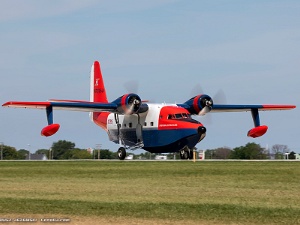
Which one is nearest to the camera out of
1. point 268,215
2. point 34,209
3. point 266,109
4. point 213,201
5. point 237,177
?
point 268,215

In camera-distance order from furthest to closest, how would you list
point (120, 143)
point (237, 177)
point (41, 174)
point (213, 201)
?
1. point (120, 143)
2. point (41, 174)
3. point (237, 177)
4. point (213, 201)

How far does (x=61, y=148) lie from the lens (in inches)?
4126

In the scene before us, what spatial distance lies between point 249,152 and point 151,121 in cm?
4145

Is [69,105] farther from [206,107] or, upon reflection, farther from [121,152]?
[206,107]

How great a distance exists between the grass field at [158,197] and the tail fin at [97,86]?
29.2 metres

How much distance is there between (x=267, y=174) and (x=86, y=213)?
17996 mm

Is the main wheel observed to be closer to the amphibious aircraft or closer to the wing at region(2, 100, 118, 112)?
the amphibious aircraft

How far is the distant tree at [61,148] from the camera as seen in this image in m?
101

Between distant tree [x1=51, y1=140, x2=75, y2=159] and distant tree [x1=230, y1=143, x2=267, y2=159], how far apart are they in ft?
78.2

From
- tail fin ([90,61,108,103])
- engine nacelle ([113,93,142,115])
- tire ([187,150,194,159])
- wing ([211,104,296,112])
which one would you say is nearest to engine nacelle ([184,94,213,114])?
tire ([187,150,194,159])

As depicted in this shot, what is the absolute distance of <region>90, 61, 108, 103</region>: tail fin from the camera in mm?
67438

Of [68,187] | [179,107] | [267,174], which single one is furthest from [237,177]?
[179,107]

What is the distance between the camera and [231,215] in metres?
20.6

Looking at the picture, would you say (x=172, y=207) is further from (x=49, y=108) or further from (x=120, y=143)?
(x=120, y=143)
